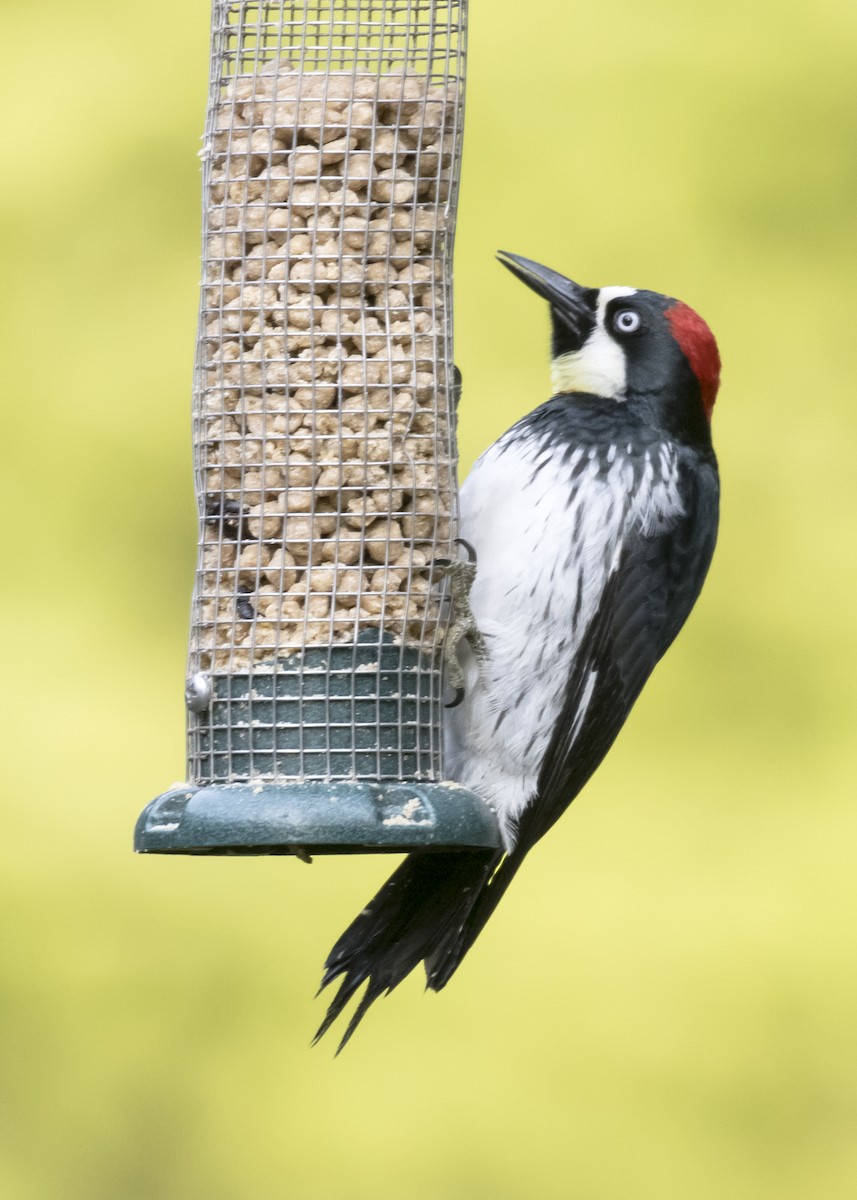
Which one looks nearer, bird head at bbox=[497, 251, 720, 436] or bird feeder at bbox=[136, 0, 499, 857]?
bird feeder at bbox=[136, 0, 499, 857]

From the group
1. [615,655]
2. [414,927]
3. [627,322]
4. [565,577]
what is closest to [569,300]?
[627,322]

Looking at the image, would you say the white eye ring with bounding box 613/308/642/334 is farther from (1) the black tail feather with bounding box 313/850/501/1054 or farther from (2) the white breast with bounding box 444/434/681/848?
(1) the black tail feather with bounding box 313/850/501/1054

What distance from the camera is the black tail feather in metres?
3.75

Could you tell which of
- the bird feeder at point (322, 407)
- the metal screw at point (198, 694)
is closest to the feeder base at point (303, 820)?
the bird feeder at point (322, 407)

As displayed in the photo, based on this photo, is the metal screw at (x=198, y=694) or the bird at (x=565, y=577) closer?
the metal screw at (x=198, y=694)

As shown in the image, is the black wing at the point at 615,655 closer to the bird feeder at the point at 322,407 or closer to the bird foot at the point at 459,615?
the bird foot at the point at 459,615

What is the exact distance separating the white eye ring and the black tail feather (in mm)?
1022

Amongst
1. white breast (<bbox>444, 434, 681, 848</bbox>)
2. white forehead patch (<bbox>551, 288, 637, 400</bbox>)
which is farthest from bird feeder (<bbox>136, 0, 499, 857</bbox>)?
white forehead patch (<bbox>551, 288, 637, 400</bbox>)

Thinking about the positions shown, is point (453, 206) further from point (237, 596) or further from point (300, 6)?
point (237, 596)

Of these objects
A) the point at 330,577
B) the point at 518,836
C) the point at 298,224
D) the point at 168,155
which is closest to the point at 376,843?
the point at 330,577

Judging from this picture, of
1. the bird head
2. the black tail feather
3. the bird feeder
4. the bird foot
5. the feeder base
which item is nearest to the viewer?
the feeder base

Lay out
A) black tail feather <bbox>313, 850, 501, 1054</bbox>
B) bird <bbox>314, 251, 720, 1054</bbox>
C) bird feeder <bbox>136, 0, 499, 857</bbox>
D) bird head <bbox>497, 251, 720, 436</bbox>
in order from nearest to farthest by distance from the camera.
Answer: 1. bird feeder <bbox>136, 0, 499, 857</bbox>
2. black tail feather <bbox>313, 850, 501, 1054</bbox>
3. bird <bbox>314, 251, 720, 1054</bbox>
4. bird head <bbox>497, 251, 720, 436</bbox>

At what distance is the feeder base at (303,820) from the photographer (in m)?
3.23

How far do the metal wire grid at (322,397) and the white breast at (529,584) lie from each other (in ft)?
0.97
